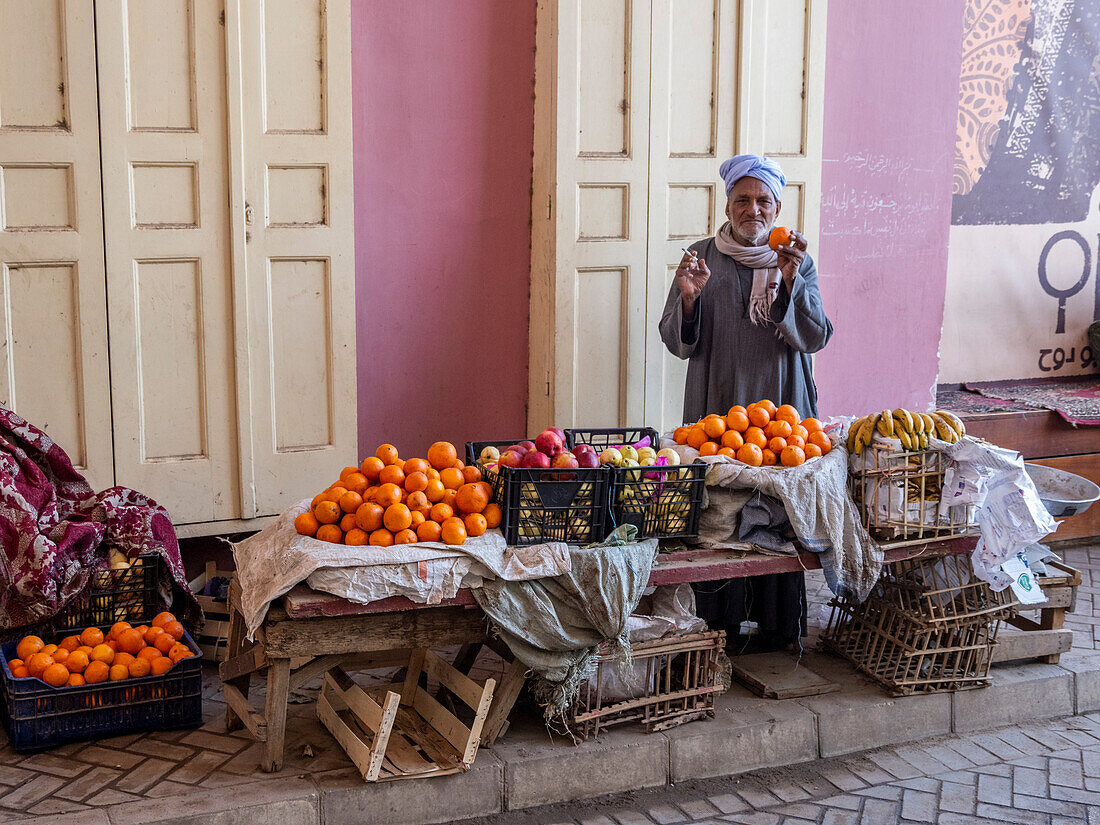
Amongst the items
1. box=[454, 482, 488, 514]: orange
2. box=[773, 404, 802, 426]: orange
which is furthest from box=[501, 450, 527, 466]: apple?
box=[773, 404, 802, 426]: orange

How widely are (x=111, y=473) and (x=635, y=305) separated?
254 cm

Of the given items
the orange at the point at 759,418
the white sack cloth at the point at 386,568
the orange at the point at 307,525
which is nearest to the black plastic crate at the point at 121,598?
the white sack cloth at the point at 386,568

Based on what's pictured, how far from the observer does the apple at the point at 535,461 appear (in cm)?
345

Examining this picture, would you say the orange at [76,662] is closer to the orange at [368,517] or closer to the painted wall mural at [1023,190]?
the orange at [368,517]

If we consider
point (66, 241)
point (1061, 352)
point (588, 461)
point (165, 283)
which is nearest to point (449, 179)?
point (165, 283)

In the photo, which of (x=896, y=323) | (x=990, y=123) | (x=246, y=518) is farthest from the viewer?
(x=990, y=123)

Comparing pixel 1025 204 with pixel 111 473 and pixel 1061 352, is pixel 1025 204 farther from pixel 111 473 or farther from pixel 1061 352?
pixel 111 473

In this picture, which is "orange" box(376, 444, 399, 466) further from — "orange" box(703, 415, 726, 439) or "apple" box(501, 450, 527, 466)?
"orange" box(703, 415, 726, 439)

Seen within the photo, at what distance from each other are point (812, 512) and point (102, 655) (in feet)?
8.11

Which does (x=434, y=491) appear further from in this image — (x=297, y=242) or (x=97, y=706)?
(x=297, y=242)

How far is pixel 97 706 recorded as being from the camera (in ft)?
11.9

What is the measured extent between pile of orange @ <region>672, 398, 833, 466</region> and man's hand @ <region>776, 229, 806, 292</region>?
608mm

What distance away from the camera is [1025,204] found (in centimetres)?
735

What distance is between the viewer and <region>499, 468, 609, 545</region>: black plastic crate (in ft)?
11.2
